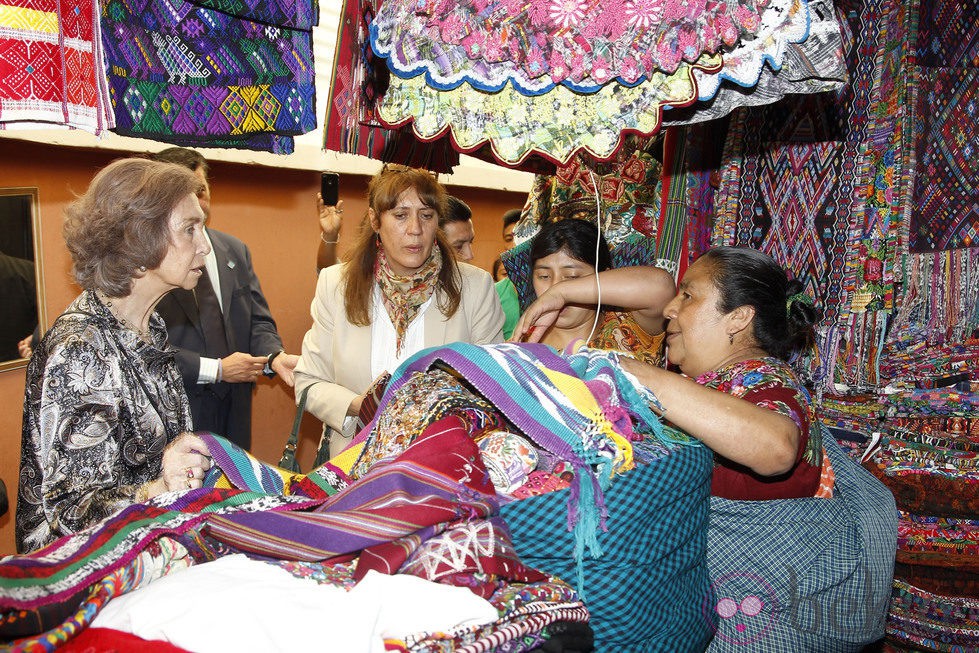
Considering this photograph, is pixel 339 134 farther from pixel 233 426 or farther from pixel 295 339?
pixel 295 339

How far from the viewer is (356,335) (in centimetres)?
306

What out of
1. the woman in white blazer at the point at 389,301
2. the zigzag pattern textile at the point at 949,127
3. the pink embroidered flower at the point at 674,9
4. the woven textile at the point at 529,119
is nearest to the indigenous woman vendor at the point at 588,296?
the woman in white blazer at the point at 389,301

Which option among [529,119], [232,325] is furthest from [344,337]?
[529,119]

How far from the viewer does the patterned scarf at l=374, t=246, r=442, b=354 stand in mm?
3109

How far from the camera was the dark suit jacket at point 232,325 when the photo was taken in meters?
3.47

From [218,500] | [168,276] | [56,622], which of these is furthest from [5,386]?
[56,622]

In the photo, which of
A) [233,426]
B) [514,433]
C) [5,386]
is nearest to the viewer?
[514,433]

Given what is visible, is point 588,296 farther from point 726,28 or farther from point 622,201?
point 726,28

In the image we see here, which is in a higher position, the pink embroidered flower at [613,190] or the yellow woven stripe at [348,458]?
the pink embroidered flower at [613,190]

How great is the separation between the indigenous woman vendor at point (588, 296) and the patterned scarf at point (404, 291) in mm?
419

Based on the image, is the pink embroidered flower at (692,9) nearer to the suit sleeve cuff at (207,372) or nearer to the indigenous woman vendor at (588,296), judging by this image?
the indigenous woman vendor at (588,296)

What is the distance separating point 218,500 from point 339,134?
4.68 ft

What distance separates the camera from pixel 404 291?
10.3ft

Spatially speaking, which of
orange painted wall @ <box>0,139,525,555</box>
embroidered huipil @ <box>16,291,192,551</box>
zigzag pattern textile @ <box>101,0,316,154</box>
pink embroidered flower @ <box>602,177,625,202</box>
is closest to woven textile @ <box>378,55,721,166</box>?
zigzag pattern textile @ <box>101,0,316,154</box>
